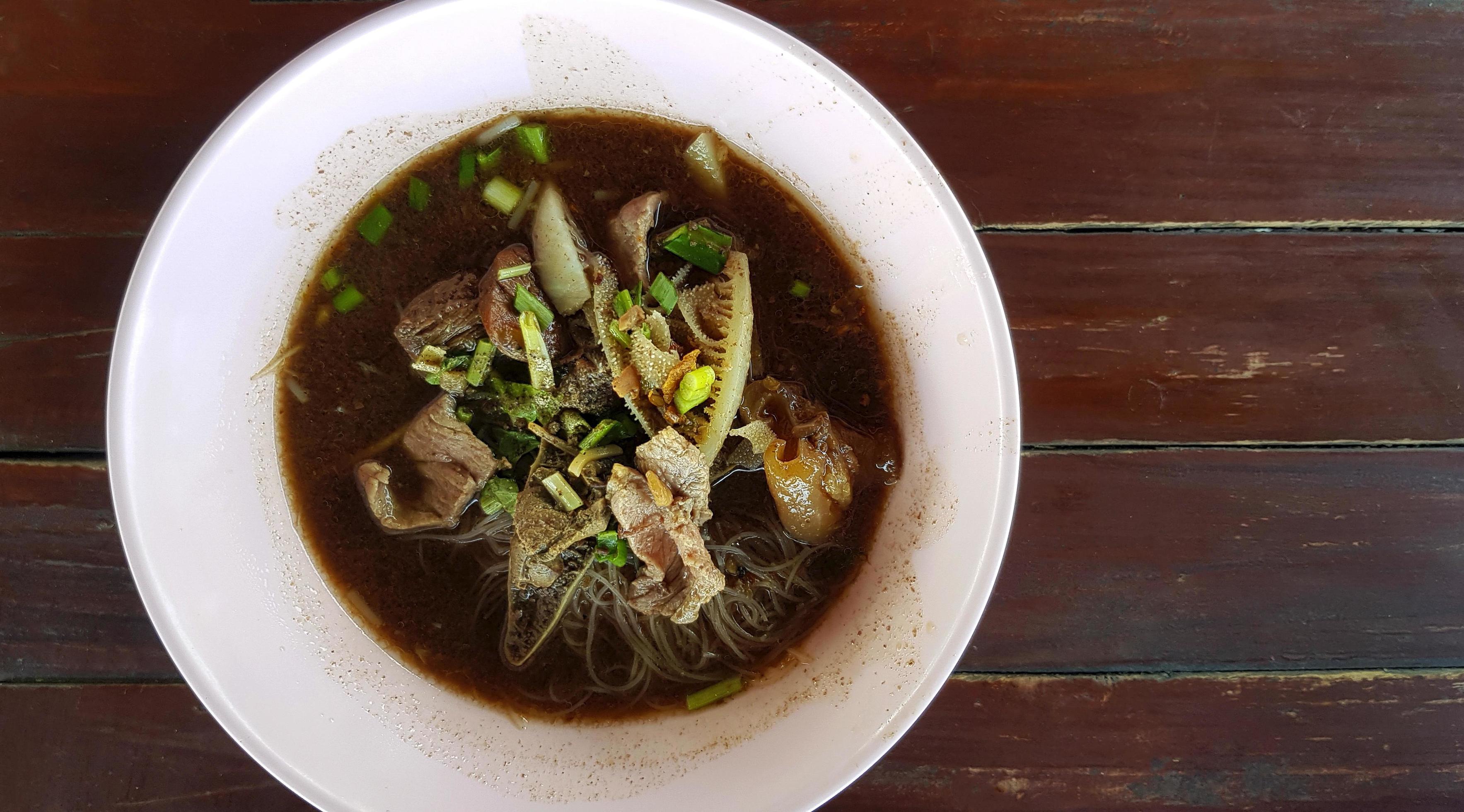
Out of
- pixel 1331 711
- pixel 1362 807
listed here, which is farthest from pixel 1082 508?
pixel 1362 807

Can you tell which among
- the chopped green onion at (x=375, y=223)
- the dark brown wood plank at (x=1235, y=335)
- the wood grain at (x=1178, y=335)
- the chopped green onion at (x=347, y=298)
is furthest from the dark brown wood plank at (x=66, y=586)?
the dark brown wood plank at (x=1235, y=335)

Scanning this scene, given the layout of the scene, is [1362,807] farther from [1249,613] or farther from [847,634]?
[847,634]

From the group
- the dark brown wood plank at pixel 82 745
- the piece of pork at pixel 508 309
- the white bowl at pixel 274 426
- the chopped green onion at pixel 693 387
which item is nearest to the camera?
the white bowl at pixel 274 426

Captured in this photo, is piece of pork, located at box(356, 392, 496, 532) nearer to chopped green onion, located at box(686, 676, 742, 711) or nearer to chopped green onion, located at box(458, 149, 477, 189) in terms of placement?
chopped green onion, located at box(458, 149, 477, 189)

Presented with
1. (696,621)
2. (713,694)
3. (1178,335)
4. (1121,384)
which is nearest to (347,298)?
(696,621)

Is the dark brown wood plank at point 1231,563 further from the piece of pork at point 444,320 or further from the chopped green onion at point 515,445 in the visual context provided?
the piece of pork at point 444,320

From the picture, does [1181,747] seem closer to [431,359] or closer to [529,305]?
[529,305]

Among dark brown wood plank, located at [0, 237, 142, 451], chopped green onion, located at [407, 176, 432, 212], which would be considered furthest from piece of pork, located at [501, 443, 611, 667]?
dark brown wood plank, located at [0, 237, 142, 451]
